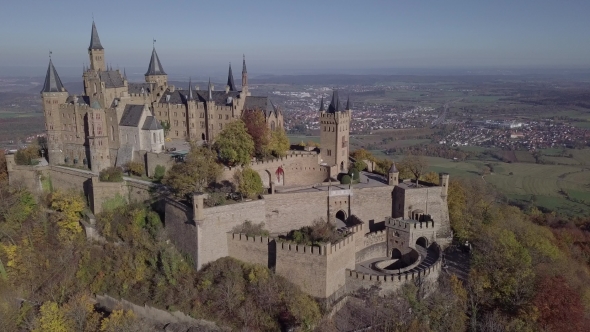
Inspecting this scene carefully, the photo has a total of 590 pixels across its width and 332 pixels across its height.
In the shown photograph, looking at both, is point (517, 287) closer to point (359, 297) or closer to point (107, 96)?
point (359, 297)

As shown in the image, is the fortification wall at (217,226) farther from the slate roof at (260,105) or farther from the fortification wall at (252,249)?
the slate roof at (260,105)

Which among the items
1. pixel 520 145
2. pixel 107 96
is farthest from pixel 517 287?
pixel 520 145

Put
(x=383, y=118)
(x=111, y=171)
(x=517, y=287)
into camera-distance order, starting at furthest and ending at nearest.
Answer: (x=383, y=118) < (x=111, y=171) < (x=517, y=287)

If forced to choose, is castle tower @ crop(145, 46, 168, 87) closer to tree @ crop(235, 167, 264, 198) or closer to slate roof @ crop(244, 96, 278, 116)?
slate roof @ crop(244, 96, 278, 116)

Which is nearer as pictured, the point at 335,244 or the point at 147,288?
the point at 335,244

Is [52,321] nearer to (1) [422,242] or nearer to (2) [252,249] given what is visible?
(2) [252,249]

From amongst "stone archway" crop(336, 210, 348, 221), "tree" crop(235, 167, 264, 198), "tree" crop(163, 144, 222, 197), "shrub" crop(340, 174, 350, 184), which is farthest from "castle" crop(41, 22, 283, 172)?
"stone archway" crop(336, 210, 348, 221)
